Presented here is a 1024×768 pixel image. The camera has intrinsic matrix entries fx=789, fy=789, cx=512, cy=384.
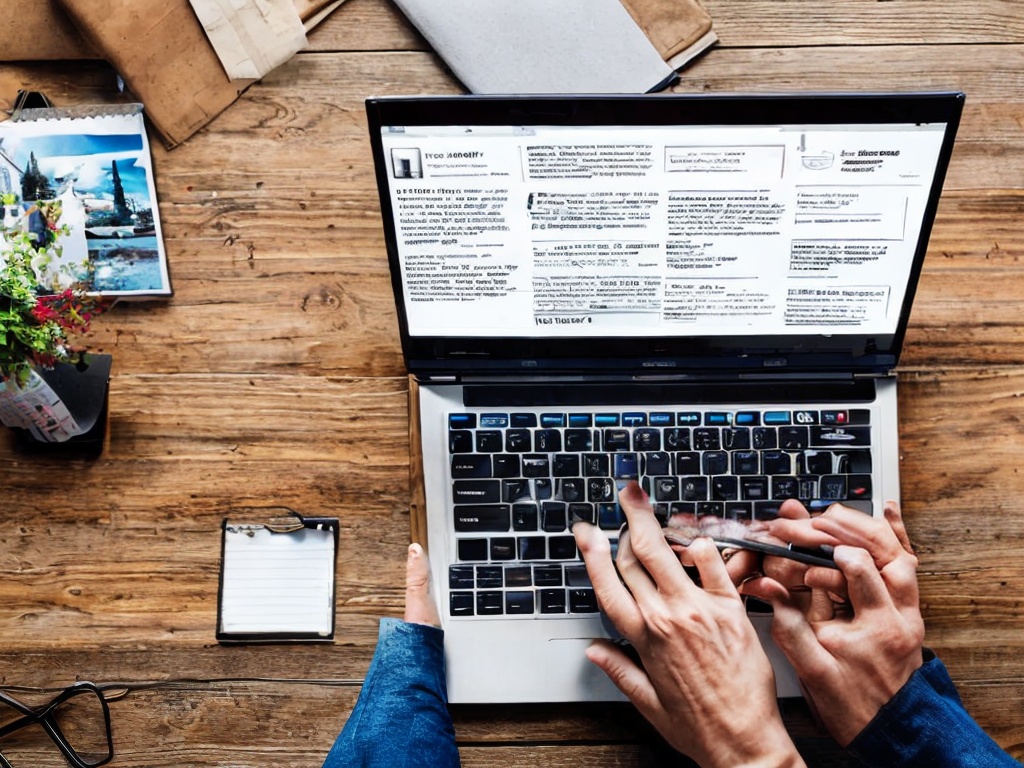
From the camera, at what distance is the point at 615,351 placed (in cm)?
80

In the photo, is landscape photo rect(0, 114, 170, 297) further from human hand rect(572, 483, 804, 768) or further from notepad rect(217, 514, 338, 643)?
human hand rect(572, 483, 804, 768)

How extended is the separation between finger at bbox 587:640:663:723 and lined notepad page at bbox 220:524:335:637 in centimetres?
30

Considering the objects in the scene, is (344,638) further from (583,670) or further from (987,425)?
(987,425)

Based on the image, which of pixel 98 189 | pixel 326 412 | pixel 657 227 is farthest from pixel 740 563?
pixel 98 189

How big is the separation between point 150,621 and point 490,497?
0.42m

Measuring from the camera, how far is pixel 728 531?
80 cm

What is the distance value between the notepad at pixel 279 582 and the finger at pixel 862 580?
0.53 meters

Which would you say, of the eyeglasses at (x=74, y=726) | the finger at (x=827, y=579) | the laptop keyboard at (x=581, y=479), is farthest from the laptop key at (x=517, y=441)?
the eyeglasses at (x=74, y=726)

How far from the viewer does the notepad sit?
34.1 inches

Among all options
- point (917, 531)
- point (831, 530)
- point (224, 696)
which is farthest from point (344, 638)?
point (917, 531)

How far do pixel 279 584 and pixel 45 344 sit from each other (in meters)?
0.34

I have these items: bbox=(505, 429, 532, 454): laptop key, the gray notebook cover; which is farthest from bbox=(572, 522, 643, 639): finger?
the gray notebook cover

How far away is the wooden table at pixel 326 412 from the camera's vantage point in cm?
87

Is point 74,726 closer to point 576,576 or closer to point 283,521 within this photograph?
point 283,521
